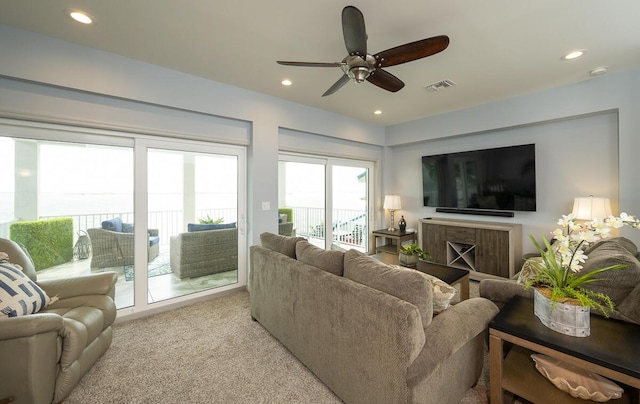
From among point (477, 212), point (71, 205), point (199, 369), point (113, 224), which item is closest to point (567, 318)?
point (199, 369)

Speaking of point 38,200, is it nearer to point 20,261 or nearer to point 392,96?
point 20,261

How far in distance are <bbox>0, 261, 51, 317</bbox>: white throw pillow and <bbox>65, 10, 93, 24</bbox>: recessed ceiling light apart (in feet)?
6.16

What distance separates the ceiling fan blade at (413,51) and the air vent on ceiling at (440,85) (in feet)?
4.98

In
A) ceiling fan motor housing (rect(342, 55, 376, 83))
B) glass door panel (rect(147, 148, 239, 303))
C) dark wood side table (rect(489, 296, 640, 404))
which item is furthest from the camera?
glass door panel (rect(147, 148, 239, 303))

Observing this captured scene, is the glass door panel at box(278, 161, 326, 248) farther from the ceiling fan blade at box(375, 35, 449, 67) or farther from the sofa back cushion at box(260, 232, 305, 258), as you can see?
the ceiling fan blade at box(375, 35, 449, 67)

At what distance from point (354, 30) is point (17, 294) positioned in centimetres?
275

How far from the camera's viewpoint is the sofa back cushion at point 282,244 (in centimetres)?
222

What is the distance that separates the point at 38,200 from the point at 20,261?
69 cm

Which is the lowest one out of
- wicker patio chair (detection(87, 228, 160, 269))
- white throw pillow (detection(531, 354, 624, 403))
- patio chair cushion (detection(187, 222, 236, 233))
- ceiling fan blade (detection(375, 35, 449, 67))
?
white throw pillow (detection(531, 354, 624, 403))

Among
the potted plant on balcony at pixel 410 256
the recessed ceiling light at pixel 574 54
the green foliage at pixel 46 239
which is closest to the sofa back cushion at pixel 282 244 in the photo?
the potted plant on balcony at pixel 410 256

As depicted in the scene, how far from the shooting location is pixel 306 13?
1.92 meters

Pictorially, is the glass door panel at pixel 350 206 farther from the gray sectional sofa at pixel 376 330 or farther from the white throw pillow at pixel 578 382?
the white throw pillow at pixel 578 382

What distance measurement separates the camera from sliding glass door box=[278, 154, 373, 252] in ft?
13.3

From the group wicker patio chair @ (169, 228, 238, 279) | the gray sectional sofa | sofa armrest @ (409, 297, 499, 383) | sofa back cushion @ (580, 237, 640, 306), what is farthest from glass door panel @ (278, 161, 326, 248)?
sofa back cushion @ (580, 237, 640, 306)
